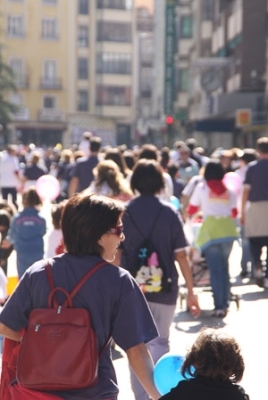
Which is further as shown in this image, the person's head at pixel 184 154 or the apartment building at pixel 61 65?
the apartment building at pixel 61 65

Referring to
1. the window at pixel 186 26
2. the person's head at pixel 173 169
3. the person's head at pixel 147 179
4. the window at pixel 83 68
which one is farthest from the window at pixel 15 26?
the person's head at pixel 147 179

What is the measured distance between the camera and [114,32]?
316 feet

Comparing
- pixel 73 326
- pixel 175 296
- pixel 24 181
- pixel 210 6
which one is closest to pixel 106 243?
pixel 73 326

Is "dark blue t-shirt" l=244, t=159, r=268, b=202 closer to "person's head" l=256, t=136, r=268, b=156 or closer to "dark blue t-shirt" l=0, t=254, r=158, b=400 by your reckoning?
"person's head" l=256, t=136, r=268, b=156

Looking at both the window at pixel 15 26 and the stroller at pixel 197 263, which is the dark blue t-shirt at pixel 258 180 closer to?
the stroller at pixel 197 263

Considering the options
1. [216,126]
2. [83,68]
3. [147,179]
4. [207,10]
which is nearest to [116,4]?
[83,68]

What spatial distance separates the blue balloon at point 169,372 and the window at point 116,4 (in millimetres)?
92019

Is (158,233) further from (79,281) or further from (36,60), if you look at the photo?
(36,60)

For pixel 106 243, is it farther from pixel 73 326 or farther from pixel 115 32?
pixel 115 32

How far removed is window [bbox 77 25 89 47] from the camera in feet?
308

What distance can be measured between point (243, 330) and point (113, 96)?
3366 inches

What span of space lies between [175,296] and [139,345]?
2859mm

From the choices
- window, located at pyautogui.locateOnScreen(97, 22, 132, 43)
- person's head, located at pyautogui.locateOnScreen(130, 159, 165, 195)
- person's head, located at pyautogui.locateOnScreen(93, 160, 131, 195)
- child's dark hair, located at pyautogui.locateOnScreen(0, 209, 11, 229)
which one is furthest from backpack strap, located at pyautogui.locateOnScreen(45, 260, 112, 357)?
window, located at pyautogui.locateOnScreen(97, 22, 132, 43)

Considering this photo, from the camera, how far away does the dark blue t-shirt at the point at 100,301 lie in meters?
4.42
